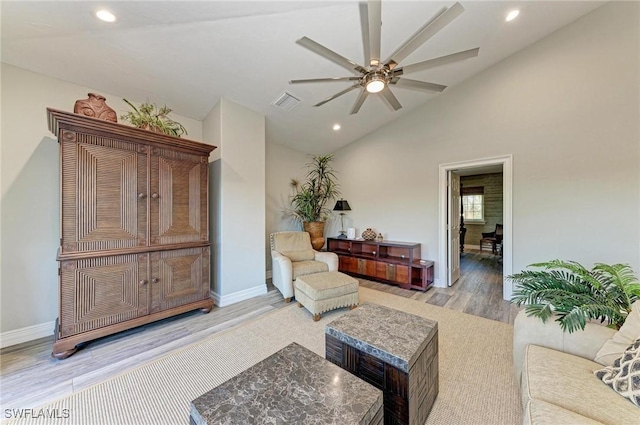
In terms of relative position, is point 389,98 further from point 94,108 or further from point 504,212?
point 94,108

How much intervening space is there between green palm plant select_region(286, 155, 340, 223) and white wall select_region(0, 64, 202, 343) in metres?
3.33

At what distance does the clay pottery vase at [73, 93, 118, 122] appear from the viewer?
2170 millimetres

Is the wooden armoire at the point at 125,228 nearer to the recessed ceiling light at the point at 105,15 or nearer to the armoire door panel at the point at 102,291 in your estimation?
the armoire door panel at the point at 102,291

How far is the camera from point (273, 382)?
1.12 meters

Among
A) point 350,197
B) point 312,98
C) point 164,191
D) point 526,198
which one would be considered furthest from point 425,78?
point 164,191

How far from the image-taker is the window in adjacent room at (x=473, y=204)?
8230 mm

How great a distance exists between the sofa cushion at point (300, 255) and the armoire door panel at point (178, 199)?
130cm

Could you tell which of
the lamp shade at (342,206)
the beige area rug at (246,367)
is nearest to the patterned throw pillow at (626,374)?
the beige area rug at (246,367)

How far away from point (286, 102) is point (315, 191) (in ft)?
6.61

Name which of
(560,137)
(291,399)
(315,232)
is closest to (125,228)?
(291,399)

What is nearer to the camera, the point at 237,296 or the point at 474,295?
the point at 237,296

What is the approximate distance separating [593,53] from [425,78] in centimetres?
186

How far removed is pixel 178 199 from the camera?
2.75m

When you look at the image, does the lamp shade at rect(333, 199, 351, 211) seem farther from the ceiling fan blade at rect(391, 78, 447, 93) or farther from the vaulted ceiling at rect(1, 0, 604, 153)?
the ceiling fan blade at rect(391, 78, 447, 93)
